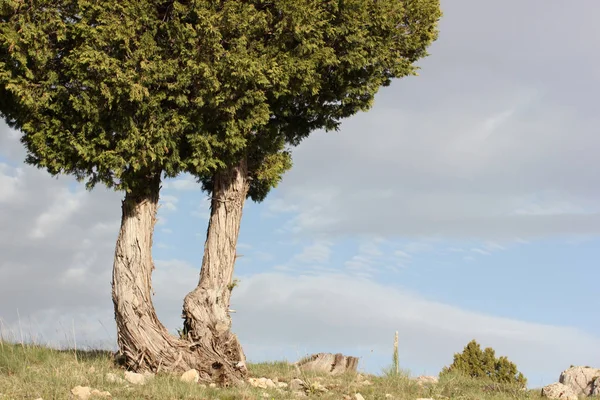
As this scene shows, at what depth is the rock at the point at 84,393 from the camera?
12174mm

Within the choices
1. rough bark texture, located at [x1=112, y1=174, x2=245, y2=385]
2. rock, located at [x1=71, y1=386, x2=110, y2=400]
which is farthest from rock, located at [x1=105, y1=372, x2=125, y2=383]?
rough bark texture, located at [x1=112, y1=174, x2=245, y2=385]

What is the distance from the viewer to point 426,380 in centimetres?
1727

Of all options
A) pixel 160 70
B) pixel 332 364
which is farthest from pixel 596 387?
pixel 160 70

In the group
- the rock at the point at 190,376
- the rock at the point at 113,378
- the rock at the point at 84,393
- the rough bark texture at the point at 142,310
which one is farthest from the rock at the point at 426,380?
the rock at the point at 84,393

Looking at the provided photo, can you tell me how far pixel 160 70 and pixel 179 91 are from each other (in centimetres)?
64

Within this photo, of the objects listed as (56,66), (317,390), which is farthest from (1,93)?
(317,390)

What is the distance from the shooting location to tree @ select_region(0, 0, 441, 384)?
48.0 feet

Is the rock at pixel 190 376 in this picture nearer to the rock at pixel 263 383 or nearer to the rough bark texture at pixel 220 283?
the rough bark texture at pixel 220 283

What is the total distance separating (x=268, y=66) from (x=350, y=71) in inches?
106

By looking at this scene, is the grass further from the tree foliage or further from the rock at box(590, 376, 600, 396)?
the tree foliage

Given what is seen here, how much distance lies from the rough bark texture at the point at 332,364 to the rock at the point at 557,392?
16.4ft

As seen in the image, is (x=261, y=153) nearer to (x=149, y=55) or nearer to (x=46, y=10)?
(x=149, y=55)

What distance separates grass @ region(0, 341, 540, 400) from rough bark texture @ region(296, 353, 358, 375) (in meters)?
0.59

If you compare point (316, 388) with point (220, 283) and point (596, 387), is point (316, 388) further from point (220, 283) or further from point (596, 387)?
point (596, 387)
